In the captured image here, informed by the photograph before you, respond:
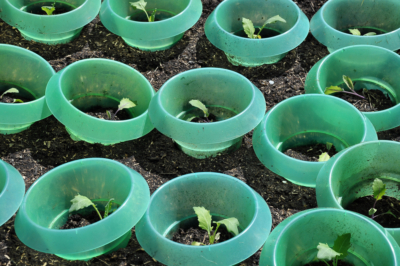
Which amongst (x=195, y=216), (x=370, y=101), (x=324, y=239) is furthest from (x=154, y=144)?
(x=370, y=101)

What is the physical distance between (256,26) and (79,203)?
219 centimetres

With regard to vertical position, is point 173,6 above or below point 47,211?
above

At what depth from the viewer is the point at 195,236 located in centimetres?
313

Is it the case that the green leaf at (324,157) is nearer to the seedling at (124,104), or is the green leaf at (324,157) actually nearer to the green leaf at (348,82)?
the green leaf at (348,82)

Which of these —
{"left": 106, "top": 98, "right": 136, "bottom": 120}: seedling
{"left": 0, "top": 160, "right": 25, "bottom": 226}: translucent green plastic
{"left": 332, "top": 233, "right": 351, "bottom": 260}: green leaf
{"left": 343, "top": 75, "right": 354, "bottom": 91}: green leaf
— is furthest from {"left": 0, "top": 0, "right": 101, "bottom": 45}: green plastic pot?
{"left": 332, "top": 233, "right": 351, "bottom": 260}: green leaf

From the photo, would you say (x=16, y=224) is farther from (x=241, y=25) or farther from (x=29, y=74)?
(x=241, y=25)

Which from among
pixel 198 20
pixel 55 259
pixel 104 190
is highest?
pixel 198 20

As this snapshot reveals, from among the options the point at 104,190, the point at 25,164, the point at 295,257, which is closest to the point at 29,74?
the point at 25,164

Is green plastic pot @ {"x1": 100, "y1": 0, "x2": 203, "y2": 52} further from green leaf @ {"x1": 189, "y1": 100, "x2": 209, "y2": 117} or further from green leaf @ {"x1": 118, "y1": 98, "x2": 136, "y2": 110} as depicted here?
green leaf @ {"x1": 189, "y1": 100, "x2": 209, "y2": 117}

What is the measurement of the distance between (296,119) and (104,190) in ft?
4.43

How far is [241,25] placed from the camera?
4.37 meters

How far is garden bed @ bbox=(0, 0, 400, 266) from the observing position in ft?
10.4

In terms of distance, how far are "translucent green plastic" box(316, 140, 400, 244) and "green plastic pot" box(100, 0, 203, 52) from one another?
5.40 ft

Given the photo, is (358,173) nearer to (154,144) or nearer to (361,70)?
(361,70)
